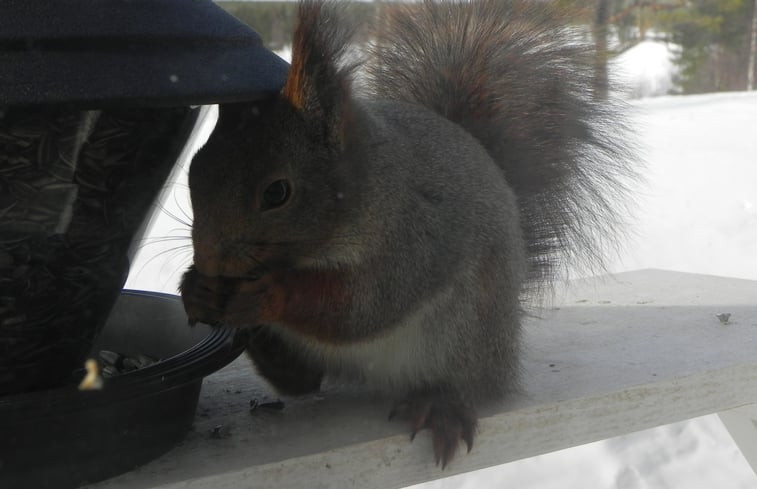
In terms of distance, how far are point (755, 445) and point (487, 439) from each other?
0.90 meters

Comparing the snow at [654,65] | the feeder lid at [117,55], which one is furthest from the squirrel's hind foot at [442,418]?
the snow at [654,65]

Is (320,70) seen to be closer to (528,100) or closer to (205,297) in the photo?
(205,297)

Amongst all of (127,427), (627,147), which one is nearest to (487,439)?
(127,427)

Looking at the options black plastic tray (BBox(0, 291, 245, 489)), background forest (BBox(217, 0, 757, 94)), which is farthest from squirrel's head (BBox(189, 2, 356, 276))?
background forest (BBox(217, 0, 757, 94))

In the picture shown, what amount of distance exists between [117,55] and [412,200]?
20.4 inches

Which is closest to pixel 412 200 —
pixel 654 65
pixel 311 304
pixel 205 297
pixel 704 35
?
pixel 311 304

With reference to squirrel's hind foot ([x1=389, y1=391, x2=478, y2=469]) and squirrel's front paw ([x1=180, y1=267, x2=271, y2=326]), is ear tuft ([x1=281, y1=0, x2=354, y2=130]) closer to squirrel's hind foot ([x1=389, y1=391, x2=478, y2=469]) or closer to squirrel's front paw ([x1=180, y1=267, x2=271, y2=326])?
squirrel's front paw ([x1=180, y1=267, x2=271, y2=326])

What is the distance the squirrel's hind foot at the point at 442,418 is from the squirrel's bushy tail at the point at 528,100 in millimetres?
389

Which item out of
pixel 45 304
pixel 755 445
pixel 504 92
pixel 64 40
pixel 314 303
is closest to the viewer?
pixel 64 40

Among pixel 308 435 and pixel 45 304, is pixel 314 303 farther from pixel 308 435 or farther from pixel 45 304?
pixel 45 304

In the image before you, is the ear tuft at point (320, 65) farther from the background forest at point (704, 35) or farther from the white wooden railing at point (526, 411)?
the background forest at point (704, 35)

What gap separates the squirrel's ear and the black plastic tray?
316mm

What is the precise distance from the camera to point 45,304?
1.04m

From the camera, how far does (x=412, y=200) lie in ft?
4.17
